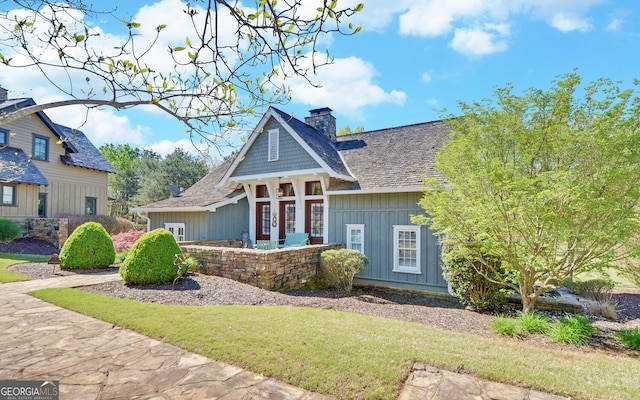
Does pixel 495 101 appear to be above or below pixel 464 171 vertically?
above

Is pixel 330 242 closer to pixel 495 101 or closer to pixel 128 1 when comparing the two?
pixel 495 101

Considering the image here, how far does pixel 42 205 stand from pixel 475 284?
2267 centimetres

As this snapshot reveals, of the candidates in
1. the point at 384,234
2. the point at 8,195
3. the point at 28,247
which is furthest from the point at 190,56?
the point at 8,195

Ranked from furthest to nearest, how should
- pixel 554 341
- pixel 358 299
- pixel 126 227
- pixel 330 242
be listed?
1. pixel 126 227
2. pixel 330 242
3. pixel 358 299
4. pixel 554 341

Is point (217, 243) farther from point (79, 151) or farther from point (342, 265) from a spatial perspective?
point (79, 151)

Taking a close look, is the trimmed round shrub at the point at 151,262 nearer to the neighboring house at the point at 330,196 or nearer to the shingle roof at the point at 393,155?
the neighboring house at the point at 330,196

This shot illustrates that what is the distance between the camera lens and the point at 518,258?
21.4 ft

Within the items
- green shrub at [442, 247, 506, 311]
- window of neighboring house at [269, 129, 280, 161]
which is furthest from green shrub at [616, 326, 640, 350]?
window of neighboring house at [269, 129, 280, 161]

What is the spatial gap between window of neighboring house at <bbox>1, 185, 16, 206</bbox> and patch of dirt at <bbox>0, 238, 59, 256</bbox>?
2246mm

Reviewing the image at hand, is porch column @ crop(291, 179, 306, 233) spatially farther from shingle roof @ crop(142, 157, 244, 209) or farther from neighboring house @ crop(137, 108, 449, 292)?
shingle roof @ crop(142, 157, 244, 209)

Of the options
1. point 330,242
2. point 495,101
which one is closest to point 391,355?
point 495,101

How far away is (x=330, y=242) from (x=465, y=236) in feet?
17.6

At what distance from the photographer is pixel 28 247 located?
48.9 feet

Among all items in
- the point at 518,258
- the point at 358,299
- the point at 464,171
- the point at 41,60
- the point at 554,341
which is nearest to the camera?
the point at 41,60
